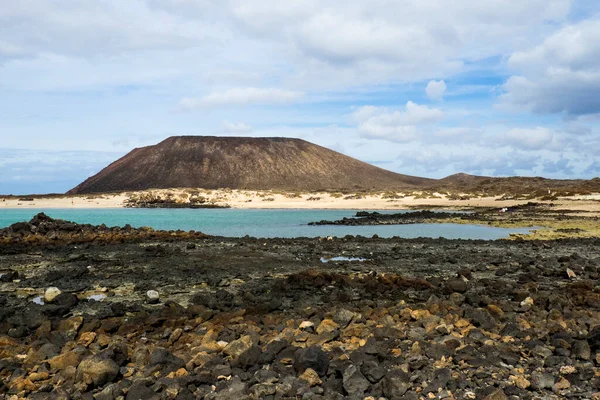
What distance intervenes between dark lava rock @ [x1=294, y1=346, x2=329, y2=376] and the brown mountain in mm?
133309

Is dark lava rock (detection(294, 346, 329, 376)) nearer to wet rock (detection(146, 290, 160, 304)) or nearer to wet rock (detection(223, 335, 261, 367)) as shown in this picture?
wet rock (detection(223, 335, 261, 367))

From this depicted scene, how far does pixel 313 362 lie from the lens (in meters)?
6.88

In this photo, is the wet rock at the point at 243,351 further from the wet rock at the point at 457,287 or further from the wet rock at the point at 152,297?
the wet rock at the point at 457,287

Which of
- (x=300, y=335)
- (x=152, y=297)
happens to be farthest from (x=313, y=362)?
(x=152, y=297)

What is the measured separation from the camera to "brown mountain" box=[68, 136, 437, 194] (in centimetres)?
14950

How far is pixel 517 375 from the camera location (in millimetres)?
6844

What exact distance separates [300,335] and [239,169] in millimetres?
151025

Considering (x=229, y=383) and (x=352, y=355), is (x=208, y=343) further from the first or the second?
(x=352, y=355)

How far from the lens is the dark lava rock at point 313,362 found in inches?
270

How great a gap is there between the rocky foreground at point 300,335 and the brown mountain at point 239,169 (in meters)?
126

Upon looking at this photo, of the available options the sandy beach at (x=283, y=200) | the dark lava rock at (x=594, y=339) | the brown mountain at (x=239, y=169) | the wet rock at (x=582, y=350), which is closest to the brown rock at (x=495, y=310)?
the dark lava rock at (x=594, y=339)

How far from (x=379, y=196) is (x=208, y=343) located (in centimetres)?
8156

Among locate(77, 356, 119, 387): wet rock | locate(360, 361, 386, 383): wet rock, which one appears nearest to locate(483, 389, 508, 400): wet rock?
locate(360, 361, 386, 383): wet rock

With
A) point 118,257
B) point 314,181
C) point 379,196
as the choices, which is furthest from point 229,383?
point 314,181
